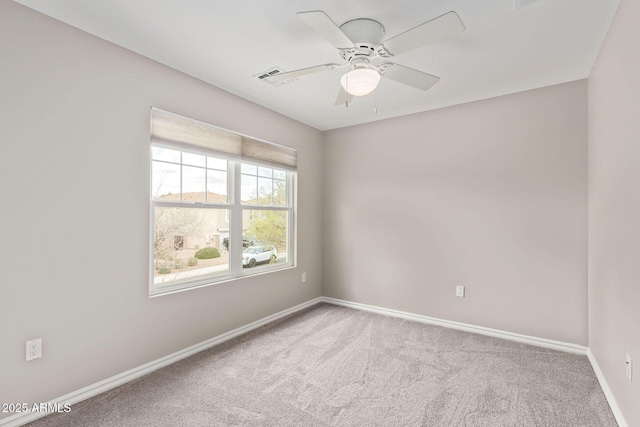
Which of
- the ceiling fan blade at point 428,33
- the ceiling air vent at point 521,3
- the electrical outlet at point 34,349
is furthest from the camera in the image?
the electrical outlet at point 34,349

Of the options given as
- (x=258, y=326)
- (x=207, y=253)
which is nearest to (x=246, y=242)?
(x=207, y=253)

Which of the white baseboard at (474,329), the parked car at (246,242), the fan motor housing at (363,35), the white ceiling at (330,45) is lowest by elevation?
the white baseboard at (474,329)

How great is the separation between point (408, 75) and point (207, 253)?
2394 millimetres

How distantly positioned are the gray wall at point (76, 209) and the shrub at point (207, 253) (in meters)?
0.35

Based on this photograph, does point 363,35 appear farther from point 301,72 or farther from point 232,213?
point 232,213

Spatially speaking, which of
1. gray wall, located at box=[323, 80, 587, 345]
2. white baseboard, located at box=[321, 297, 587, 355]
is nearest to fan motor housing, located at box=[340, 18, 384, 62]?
gray wall, located at box=[323, 80, 587, 345]

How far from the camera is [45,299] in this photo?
1970 mm

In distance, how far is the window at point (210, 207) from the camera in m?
2.68

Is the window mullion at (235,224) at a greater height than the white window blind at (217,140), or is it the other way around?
the white window blind at (217,140)

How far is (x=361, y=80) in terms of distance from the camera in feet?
6.53

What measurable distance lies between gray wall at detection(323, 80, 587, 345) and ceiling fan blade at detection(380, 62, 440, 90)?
4.73 feet

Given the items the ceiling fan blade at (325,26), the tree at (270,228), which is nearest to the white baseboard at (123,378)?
the tree at (270,228)

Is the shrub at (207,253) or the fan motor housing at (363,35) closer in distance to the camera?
the fan motor housing at (363,35)

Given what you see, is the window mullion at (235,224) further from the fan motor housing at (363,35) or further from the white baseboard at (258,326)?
the fan motor housing at (363,35)
